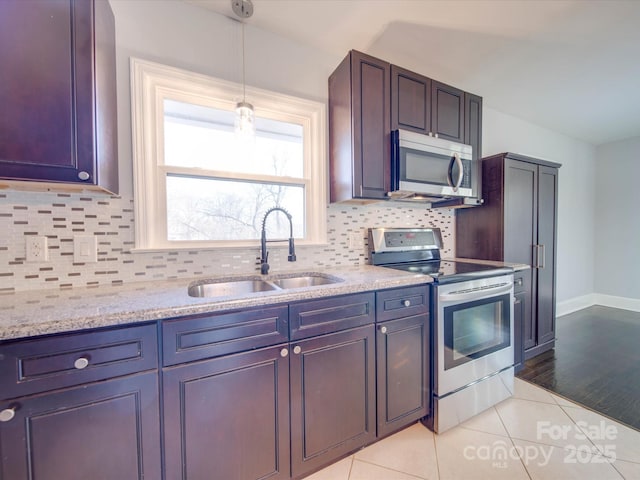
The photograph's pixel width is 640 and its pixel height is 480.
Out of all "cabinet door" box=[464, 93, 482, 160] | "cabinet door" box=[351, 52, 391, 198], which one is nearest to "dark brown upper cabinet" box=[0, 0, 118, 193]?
"cabinet door" box=[351, 52, 391, 198]

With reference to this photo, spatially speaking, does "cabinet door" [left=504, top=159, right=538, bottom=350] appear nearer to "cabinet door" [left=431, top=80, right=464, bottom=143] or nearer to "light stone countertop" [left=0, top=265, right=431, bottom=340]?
"cabinet door" [left=431, top=80, right=464, bottom=143]

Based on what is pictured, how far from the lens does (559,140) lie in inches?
144

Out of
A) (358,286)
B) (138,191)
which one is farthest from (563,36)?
(138,191)

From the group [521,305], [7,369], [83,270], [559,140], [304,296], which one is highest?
[559,140]

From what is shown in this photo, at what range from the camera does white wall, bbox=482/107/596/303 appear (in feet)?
10.5

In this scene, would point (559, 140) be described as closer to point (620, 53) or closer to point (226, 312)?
point (620, 53)

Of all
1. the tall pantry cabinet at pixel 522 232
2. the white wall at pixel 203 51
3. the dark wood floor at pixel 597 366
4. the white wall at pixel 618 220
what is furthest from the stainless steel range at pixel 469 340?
the white wall at pixel 618 220

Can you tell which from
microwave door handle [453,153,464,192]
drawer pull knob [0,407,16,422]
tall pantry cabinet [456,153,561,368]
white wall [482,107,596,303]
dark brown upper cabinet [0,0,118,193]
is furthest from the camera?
white wall [482,107,596,303]

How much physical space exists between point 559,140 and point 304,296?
15.2ft

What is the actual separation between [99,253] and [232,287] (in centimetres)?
70

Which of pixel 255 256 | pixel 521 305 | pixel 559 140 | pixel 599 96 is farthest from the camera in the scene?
pixel 559 140

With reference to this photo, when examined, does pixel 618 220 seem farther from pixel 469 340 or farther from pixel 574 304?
pixel 469 340

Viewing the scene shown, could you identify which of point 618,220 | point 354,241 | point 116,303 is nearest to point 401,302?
point 354,241

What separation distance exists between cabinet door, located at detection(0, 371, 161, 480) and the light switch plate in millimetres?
720
